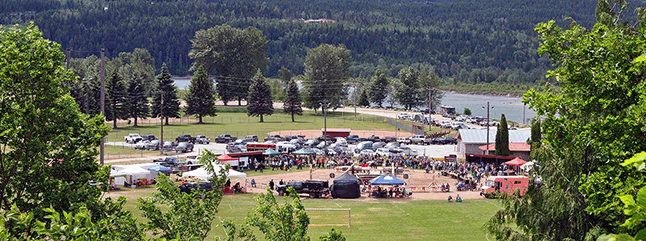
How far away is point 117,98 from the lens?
90.2 m

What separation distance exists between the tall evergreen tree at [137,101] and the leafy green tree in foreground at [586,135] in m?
78.2

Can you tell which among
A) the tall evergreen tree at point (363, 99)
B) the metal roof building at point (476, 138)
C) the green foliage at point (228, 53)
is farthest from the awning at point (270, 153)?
the tall evergreen tree at point (363, 99)

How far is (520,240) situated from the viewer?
63.1 ft

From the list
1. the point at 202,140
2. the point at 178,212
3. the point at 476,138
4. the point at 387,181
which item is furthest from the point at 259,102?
the point at 178,212

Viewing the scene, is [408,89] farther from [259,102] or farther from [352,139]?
[352,139]

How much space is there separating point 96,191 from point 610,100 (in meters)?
11.7

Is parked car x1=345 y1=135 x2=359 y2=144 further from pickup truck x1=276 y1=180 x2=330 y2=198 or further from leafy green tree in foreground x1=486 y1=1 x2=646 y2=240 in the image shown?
leafy green tree in foreground x1=486 y1=1 x2=646 y2=240

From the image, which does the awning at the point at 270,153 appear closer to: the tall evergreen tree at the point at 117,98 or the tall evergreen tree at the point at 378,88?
the tall evergreen tree at the point at 117,98

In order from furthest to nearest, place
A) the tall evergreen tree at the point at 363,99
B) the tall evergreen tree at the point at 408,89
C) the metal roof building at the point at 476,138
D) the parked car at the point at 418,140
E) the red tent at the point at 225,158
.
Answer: the tall evergreen tree at the point at 363,99, the tall evergreen tree at the point at 408,89, the parked car at the point at 418,140, the metal roof building at the point at 476,138, the red tent at the point at 225,158

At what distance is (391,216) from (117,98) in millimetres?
65781

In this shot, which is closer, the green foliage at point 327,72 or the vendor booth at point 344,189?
the vendor booth at point 344,189

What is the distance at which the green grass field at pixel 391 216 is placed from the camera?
3017cm

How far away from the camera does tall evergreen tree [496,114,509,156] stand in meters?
57.6

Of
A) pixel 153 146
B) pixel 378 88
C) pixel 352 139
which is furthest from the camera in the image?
pixel 378 88
